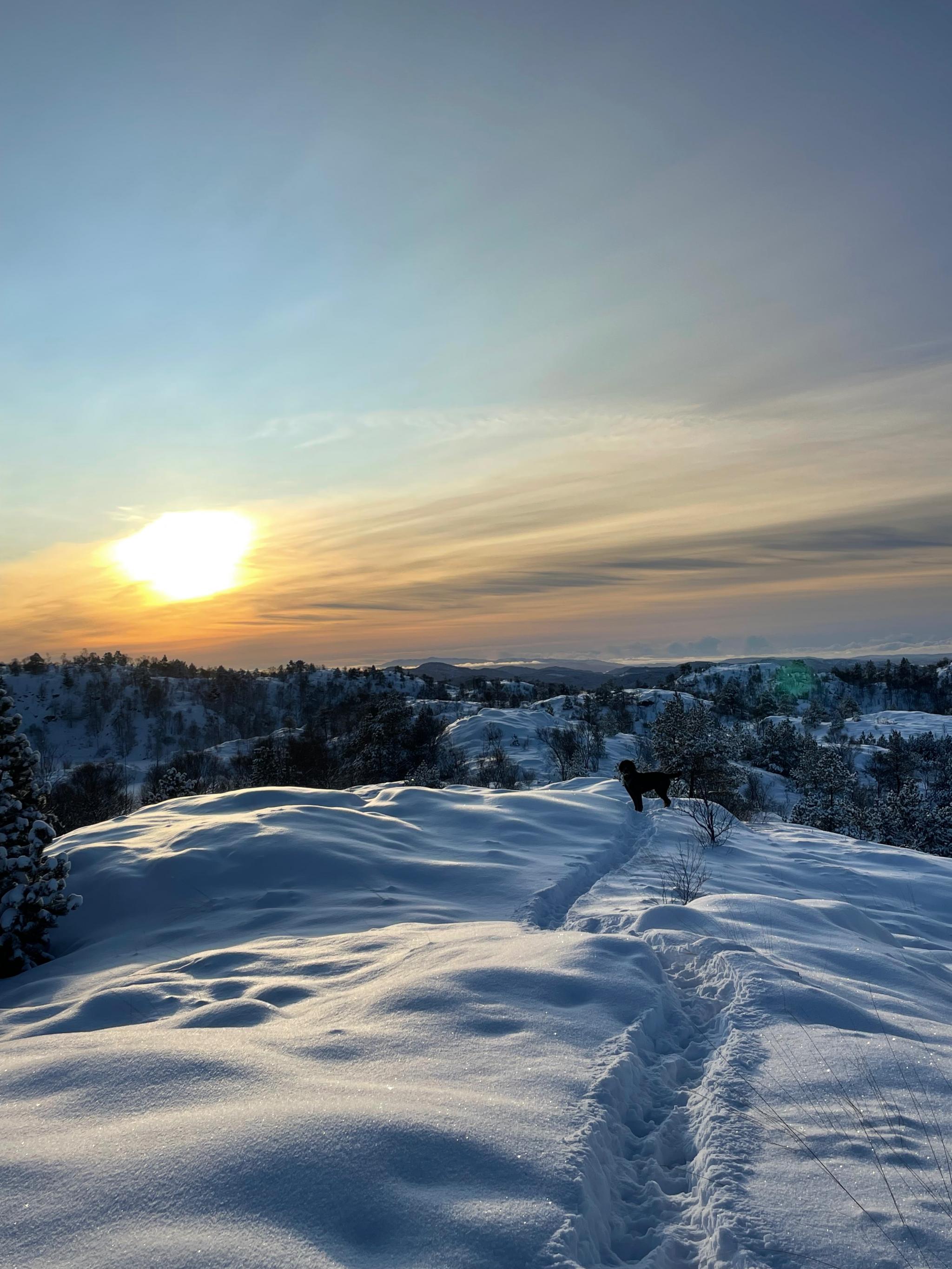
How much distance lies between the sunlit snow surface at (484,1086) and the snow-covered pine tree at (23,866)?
0.93m

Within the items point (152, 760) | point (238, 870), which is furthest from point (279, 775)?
point (152, 760)

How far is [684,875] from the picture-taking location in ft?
35.8

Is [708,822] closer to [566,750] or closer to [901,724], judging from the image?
[566,750]

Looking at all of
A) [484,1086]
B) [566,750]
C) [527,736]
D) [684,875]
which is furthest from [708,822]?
[527,736]

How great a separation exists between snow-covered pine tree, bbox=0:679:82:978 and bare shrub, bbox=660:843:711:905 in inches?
367

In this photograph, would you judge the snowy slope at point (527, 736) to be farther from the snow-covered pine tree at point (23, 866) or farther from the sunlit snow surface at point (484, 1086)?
the sunlit snow surface at point (484, 1086)

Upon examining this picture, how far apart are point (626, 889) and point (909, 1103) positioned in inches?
251

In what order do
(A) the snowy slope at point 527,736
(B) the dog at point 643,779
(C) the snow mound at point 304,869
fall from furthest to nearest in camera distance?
(A) the snowy slope at point 527,736 → (B) the dog at point 643,779 → (C) the snow mound at point 304,869

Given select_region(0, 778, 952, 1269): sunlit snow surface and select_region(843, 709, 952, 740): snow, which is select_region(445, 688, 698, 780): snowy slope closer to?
select_region(843, 709, 952, 740): snow

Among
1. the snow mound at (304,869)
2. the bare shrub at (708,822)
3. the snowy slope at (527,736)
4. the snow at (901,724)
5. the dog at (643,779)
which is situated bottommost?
the snow at (901,724)

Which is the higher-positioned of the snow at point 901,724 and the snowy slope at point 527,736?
the snowy slope at point 527,736

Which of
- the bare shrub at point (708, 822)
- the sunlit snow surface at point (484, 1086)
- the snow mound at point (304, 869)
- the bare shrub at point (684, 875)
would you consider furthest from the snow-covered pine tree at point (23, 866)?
the bare shrub at point (708, 822)

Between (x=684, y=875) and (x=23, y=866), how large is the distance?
10.5m

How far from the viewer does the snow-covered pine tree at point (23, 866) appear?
9.70 m
